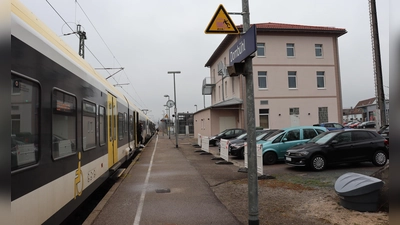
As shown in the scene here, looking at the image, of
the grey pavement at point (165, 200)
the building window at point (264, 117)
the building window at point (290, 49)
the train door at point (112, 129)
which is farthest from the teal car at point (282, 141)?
the building window at point (290, 49)

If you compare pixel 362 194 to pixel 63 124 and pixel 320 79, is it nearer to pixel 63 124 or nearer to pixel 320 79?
pixel 63 124

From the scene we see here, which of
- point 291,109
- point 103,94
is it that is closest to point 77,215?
point 103,94

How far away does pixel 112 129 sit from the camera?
32.0 feet

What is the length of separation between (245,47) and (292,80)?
1063 inches

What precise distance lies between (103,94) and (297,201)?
5624 mm

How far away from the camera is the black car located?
434 inches

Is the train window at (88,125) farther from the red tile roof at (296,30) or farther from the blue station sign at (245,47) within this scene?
the red tile roof at (296,30)

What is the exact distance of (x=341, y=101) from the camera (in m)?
30.4

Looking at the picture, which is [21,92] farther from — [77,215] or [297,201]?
[297,201]

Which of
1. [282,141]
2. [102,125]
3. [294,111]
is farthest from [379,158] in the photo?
[294,111]

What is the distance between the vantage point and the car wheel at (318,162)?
432 inches

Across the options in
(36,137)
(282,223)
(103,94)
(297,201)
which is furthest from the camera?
(103,94)

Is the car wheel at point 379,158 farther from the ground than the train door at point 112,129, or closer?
closer

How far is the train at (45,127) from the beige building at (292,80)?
2387 cm
